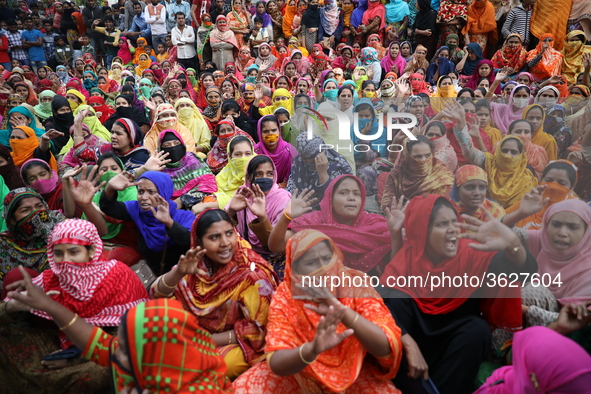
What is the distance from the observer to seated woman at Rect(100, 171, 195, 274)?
2598 millimetres

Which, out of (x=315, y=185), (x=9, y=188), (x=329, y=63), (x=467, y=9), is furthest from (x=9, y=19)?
(x=315, y=185)

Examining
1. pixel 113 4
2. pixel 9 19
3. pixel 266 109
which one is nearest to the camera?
pixel 266 109

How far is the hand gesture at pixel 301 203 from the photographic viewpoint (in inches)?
62.1

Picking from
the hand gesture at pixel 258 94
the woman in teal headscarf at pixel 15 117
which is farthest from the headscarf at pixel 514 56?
the woman in teal headscarf at pixel 15 117

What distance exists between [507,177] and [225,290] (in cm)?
132

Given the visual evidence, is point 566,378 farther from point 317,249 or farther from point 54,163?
point 54,163

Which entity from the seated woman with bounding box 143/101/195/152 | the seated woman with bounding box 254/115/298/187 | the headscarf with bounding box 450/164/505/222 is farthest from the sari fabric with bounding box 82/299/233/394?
the seated woman with bounding box 143/101/195/152

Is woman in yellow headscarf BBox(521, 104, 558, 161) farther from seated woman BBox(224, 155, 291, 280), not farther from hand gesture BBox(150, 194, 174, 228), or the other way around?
hand gesture BBox(150, 194, 174, 228)

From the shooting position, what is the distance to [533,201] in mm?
1432

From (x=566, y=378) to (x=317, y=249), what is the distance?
0.82 metres

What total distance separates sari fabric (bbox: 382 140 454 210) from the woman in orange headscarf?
18.6 ft

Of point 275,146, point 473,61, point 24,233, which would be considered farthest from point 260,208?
point 473,61

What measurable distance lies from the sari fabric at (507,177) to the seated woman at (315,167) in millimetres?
554

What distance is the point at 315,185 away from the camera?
5.74 feet
